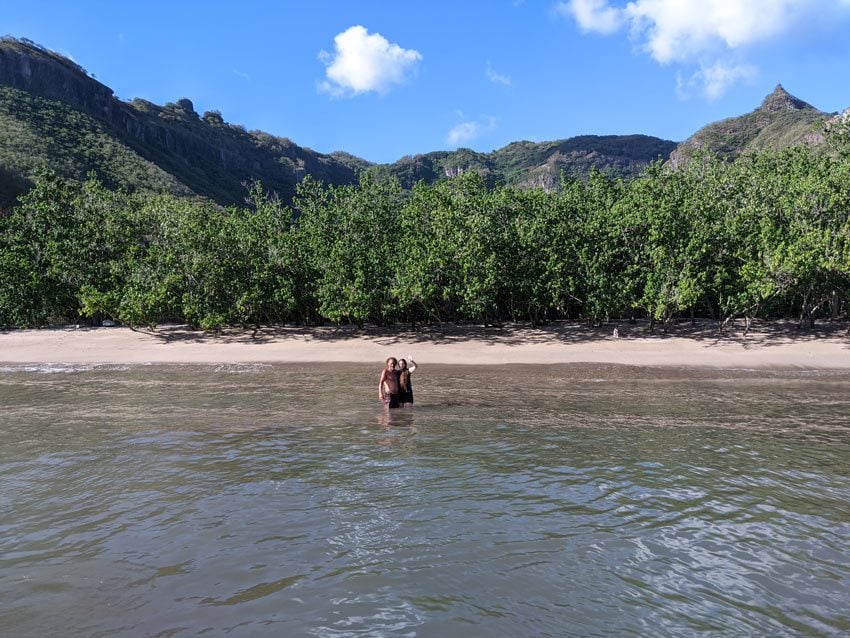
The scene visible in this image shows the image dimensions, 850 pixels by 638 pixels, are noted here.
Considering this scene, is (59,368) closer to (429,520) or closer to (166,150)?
(429,520)

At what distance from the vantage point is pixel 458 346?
2241cm

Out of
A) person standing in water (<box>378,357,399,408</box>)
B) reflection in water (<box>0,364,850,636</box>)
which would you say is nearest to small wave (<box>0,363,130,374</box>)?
reflection in water (<box>0,364,850,636</box>)

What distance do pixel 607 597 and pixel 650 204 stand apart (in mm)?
19354

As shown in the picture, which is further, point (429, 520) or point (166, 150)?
point (166, 150)

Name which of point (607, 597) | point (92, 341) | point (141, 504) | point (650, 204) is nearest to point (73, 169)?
point (92, 341)

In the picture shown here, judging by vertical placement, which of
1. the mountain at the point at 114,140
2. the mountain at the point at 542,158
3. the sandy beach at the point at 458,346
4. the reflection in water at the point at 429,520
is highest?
the mountain at the point at 542,158

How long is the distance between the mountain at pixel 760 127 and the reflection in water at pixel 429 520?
92.2 m

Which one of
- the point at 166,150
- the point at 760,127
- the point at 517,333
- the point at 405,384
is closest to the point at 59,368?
the point at 405,384

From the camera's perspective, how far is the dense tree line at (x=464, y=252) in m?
21.1

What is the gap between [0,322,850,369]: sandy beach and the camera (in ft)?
64.6

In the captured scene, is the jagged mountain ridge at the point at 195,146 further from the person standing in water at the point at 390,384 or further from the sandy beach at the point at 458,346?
the person standing in water at the point at 390,384

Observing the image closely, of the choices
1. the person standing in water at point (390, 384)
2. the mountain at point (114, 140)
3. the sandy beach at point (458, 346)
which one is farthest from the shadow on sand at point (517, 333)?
the mountain at point (114, 140)

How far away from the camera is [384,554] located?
5.91 metres

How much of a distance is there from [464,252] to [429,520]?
53.4 ft
